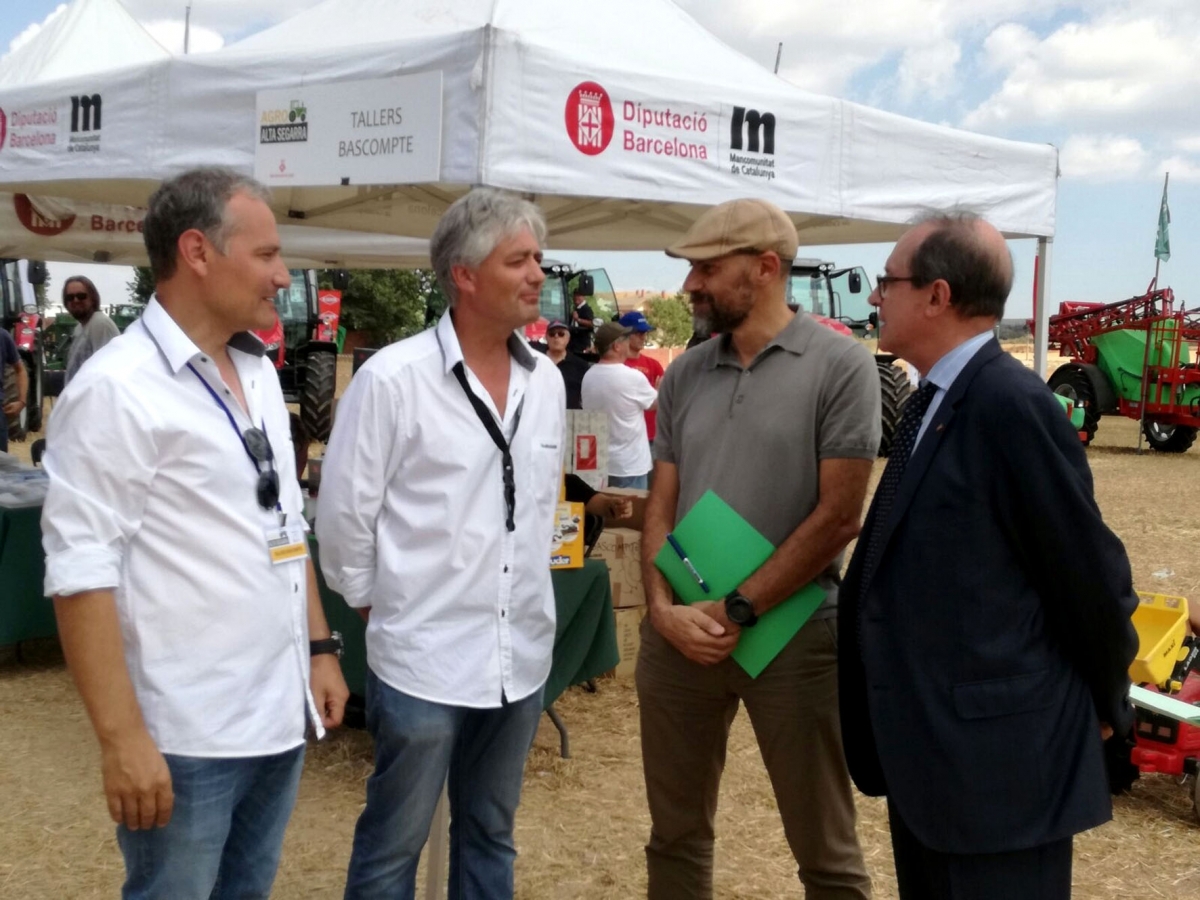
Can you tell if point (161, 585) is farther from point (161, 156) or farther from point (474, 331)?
point (161, 156)

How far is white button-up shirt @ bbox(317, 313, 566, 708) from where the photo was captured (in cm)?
218

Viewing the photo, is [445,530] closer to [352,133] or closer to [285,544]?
[285,544]

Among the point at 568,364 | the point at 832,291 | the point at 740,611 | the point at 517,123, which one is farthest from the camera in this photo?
the point at 832,291

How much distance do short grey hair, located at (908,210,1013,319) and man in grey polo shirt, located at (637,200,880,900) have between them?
0.37 m

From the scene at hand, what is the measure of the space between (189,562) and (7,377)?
7.67m

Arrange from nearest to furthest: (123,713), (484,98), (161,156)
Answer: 1. (123,713)
2. (484,98)
3. (161,156)

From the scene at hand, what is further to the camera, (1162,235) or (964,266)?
(1162,235)

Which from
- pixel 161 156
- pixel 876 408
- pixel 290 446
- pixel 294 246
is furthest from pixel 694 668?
pixel 294 246

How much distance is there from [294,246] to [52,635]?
346 centimetres

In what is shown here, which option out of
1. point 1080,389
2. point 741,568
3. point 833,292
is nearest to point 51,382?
point 833,292

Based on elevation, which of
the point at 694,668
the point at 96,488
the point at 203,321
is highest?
the point at 203,321

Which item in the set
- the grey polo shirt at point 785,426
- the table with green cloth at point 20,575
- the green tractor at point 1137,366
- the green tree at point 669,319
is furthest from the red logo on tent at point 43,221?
the green tree at point 669,319

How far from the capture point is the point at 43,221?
23.3ft

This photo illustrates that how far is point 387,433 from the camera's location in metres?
2.17
